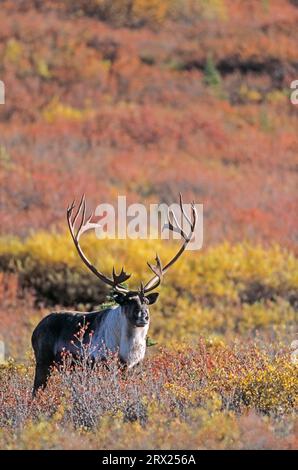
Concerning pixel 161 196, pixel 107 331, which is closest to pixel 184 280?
pixel 161 196

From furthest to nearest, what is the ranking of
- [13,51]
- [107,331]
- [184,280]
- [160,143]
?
[13,51], [160,143], [184,280], [107,331]

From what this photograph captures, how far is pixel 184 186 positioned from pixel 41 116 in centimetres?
600

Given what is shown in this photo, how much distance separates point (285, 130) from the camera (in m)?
27.4

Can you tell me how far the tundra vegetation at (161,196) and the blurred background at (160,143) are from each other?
0.16 ft

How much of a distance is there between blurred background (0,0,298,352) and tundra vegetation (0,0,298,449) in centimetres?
5

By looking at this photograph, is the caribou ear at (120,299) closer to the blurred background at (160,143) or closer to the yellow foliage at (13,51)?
the blurred background at (160,143)

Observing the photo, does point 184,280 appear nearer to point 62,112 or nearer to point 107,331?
point 107,331

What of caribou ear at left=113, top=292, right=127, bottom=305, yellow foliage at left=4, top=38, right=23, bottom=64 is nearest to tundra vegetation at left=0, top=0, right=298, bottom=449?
yellow foliage at left=4, top=38, right=23, bottom=64

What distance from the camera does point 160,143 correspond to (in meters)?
25.2

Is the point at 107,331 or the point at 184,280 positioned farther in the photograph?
the point at 184,280

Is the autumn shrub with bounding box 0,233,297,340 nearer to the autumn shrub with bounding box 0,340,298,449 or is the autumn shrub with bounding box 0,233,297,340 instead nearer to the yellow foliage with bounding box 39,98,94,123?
the autumn shrub with bounding box 0,340,298,449

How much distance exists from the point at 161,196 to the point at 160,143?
4.28 meters

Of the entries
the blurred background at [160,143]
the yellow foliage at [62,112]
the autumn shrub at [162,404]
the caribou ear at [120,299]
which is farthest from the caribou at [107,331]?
the yellow foliage at [62,112]

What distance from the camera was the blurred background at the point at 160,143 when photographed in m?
16.6
